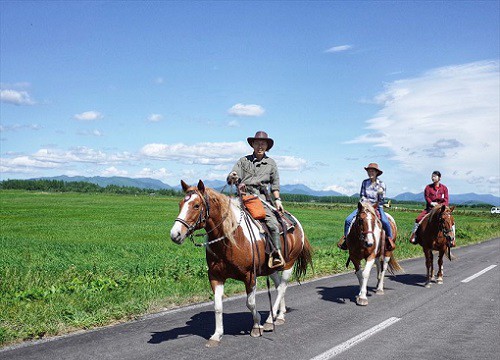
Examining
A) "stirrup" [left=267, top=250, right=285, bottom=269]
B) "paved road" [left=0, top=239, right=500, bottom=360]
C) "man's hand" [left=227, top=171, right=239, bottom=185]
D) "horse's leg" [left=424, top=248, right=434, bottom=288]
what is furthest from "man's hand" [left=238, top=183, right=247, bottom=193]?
"horse's leg" [left=424, top=248, right=434, bottom=288]

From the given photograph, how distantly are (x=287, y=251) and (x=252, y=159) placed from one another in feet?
5.84

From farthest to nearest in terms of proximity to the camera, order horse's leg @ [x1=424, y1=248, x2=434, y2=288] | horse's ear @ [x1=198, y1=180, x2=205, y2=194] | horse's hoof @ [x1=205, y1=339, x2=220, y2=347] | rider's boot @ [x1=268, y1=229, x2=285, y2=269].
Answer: horse's leg @ [x1=424, y1=248, x2=434, y2=288] → rider's boot @ [x1=268, y1=229, x2=285, y2=269] → horse's hoof @ [x1=205, y1=339, x2=220, y2=347] → horse's ear @ [x1=198, y1=180, x2=205, y2=194]

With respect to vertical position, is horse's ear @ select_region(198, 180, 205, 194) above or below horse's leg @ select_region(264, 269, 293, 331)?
above

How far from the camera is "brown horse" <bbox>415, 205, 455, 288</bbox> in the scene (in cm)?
1271

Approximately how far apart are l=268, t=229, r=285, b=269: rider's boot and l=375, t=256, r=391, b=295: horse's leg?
4879mm

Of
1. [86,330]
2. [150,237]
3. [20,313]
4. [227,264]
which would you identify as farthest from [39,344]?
[150,237]

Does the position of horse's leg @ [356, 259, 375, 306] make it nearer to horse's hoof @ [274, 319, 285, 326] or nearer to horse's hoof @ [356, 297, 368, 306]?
horse's hoof @ [356, 297, 368, 306]

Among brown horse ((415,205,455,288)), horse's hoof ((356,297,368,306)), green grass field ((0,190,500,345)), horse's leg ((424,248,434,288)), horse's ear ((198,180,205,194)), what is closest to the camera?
horse's ear ((198,180,205,194))

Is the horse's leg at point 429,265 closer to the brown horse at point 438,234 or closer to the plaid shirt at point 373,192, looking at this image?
the brown horse at point 438,234

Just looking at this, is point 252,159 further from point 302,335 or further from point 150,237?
point 150,237

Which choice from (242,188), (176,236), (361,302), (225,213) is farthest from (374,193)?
(176,236)

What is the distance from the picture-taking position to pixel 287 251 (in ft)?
26.1

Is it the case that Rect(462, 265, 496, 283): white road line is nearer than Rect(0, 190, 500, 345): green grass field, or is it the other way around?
Rect(0, 190, 500, 345): green grass field

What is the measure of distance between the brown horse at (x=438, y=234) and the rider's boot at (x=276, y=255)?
6902 mm
